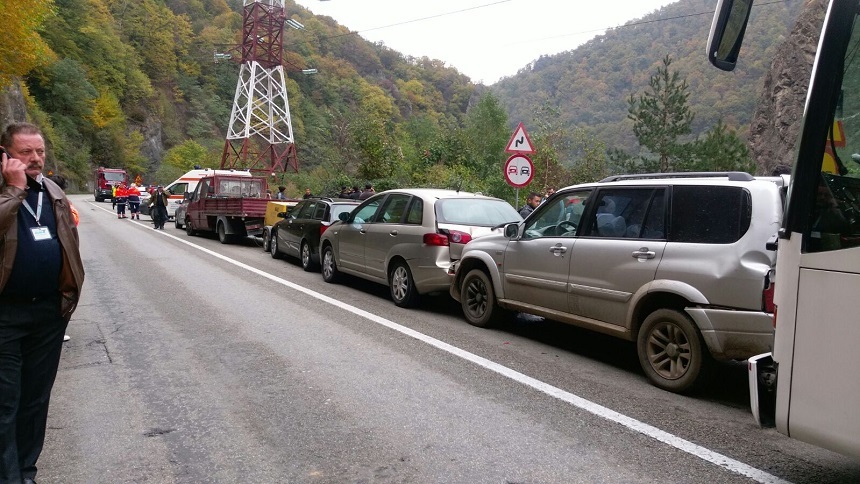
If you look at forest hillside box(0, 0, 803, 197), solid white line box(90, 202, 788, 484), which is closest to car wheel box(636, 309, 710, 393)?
solid white line box(90, 202, 788, 484)

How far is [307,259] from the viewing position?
13.7m

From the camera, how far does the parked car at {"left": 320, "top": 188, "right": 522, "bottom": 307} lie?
918 cm

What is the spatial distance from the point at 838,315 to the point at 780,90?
41659mm

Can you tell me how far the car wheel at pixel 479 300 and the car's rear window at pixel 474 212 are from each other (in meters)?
1.15

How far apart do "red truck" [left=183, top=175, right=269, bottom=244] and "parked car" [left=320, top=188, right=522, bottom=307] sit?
8921 mm

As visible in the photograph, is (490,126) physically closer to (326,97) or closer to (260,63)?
(326,97)

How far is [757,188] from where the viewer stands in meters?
5.36

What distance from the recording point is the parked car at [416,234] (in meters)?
9.18

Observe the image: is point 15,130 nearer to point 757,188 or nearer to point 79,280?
point 79,280

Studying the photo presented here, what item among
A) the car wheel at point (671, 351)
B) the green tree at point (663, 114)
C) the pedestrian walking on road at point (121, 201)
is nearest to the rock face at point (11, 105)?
the pedestrian walking on road at point (121, 201)

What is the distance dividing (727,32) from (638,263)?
8.19 ft

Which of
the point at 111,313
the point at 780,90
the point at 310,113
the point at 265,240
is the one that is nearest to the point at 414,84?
the point at 310,113

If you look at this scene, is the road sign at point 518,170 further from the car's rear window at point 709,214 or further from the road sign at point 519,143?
the car's rear window at point 709,214

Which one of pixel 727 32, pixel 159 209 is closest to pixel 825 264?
pixel 727 32
